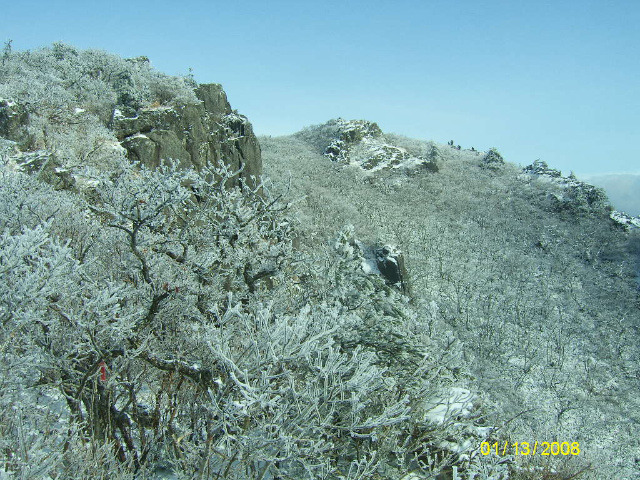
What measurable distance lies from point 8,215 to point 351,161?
62.0 meters

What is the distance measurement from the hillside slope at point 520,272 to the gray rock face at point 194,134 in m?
4.29

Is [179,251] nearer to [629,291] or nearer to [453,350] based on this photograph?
[453,350]

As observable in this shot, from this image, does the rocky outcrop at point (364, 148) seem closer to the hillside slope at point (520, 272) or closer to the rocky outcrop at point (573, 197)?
the hillside slope at point (520, 272)

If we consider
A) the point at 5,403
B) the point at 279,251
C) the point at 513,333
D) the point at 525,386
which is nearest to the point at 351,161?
the point at 513,333

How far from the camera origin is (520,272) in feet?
141

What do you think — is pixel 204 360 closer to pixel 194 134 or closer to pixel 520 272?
pixel 194 134

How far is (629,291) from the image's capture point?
132ft

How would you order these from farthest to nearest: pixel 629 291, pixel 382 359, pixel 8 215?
pixel 629 291 → pixel 8 215 → pixel 382 359

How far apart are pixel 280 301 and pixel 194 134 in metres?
18.9

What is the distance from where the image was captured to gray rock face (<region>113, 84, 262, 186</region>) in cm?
2298

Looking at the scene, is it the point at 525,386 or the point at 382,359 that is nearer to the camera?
the point at 382,359

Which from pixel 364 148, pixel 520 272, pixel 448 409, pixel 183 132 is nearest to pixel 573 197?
pixel 520 272

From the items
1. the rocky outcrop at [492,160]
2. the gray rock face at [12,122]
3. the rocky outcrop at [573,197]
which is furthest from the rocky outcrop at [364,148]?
the gray rock face at [12,122]

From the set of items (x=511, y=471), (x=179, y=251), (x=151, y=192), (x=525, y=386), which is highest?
(x=151, y=192)
